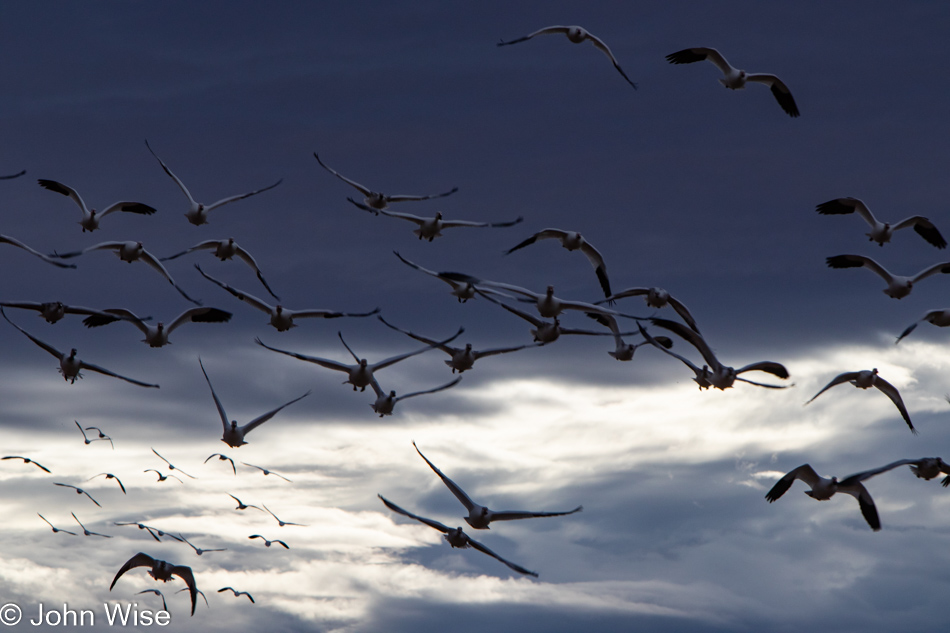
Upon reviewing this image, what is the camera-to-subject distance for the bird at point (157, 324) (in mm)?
41125

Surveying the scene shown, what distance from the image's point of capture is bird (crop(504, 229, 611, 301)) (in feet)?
138

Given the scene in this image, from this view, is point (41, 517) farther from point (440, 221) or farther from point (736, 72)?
point (736, 72)

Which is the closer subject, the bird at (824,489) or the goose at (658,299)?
the bird at (824,489)

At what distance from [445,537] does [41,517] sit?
63.6ft

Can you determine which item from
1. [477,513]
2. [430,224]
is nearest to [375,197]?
[430,224]

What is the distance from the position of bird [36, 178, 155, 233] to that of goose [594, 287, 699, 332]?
73.5 ft

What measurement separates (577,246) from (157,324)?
18519mm

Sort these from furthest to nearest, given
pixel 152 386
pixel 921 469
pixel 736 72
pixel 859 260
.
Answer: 1. pixel 859 260
2. pixel 736 72
3. pixel 921 469
4. pixel 152 386

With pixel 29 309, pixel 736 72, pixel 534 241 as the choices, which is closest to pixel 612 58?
pixel 736 72

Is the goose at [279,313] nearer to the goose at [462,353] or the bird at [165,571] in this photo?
the goose at [462,353]

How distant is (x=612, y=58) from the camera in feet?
135

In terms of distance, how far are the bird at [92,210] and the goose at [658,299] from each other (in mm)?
22393

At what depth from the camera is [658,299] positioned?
3916cm

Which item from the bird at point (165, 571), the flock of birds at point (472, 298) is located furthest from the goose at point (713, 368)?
the bird at point (165, 571)
